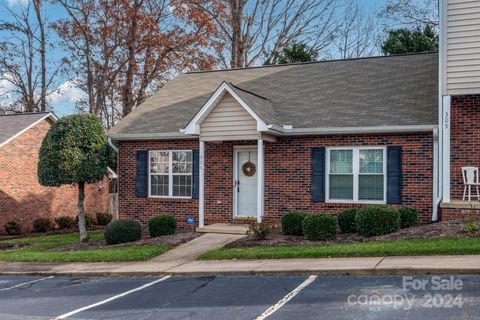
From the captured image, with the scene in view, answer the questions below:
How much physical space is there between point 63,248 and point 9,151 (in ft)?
33.0

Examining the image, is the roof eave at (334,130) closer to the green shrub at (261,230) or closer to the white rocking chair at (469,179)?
the white rocking chair at (469,179)

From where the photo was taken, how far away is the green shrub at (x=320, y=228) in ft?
42.5

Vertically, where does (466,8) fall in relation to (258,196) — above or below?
above

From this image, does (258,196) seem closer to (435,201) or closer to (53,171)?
(435,201)

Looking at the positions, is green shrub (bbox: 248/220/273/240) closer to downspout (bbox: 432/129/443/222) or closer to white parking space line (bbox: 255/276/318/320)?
white parking space line (bbox: 255/276/318/320)

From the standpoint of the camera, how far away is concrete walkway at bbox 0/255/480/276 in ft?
29.3

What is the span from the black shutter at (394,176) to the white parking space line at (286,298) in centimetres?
606

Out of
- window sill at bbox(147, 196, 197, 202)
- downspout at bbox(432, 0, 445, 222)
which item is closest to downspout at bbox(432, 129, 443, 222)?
downspout at bbox(432, 0, 445, 222)

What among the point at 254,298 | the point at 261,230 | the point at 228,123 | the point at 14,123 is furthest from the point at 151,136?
the point at 14,123

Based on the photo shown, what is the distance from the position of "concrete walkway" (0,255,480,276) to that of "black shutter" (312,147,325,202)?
471 centimetres

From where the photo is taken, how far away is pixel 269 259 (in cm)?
1120

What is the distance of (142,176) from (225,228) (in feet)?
12.1

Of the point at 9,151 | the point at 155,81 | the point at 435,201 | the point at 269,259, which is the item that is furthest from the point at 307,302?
the point at 155,81

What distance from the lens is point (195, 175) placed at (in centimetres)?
1688
